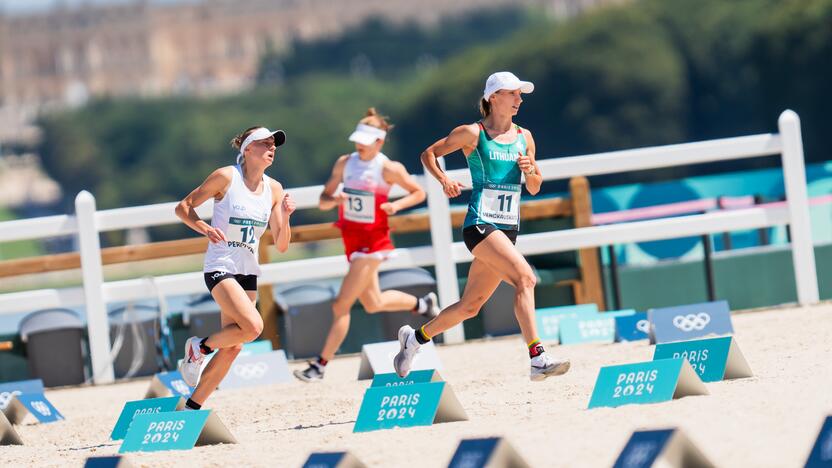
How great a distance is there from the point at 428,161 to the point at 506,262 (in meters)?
0.78

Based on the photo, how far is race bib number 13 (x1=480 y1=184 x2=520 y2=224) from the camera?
8.96 meters

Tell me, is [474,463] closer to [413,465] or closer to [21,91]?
[413,465]

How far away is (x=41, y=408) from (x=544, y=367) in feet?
12.4

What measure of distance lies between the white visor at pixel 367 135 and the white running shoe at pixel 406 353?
2225 mm

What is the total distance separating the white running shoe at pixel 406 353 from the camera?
923 centimetres

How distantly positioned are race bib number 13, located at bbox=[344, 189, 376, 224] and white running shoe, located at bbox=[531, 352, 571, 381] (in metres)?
2.84

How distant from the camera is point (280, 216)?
8945 mm

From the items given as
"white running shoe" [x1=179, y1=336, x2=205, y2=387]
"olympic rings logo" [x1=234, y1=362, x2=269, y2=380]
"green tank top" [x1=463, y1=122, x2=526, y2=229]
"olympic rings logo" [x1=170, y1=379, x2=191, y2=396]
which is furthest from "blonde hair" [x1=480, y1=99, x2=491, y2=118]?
"olympic rings logo" [x1=234, y1=362, x2=269, y2=380]

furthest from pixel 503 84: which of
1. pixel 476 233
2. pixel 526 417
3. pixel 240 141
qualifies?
pixel 526 417

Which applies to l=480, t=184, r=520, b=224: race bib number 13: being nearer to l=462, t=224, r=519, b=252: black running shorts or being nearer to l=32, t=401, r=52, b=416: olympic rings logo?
l=462, t=224, r=519, b=252: black running shorts

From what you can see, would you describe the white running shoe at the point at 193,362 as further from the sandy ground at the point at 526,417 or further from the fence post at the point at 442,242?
the fence post at the point at 442,242

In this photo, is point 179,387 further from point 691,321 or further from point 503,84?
point 691,321

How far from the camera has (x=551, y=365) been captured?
8.66 metres

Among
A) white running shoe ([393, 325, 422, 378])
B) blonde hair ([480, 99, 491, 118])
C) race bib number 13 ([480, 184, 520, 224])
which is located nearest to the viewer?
race bib number 13 ([480, 184, 520, 224])
